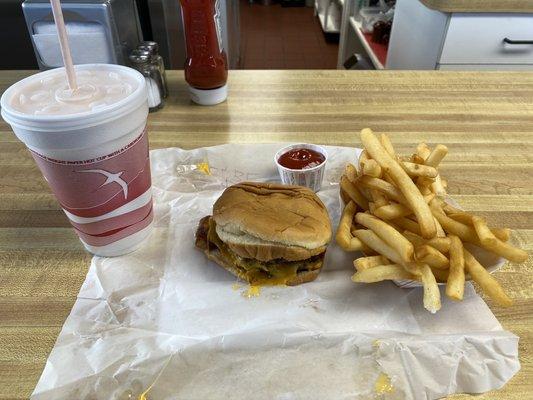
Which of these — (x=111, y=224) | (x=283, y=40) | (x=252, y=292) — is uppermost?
(x=111, y=224)

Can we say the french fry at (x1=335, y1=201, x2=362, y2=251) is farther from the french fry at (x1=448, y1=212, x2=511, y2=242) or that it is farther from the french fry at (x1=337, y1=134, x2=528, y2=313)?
the french fry at (x1=448, y1=212, x2=511, y2=242)

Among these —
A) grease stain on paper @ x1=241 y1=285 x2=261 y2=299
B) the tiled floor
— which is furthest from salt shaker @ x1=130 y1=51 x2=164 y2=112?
the tiled floor

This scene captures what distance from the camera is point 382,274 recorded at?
3.34ft

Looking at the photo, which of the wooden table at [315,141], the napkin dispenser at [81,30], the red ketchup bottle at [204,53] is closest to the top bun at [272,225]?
the wooden table at [315,141]

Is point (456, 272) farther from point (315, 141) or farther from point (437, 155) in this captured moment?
point (315, 141)

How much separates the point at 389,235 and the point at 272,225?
0.28 meters

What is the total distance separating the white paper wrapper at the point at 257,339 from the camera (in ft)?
2.98

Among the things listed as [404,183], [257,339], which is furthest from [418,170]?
[257,339]

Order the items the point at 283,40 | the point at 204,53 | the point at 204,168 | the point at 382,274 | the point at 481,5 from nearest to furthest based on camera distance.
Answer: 1. the point at 382,274
2. the point at 204,168
3. the point at 204,53
4. the point at 481,5
5. the point at 283,40

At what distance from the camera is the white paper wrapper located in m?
0.91

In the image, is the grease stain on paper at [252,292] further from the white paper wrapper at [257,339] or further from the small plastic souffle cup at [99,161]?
the small plastic souffle cup at [99,161]

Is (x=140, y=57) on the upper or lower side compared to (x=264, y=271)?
upper

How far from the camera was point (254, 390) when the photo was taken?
2.97 feet

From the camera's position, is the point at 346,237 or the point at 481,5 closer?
the point at 346,237
